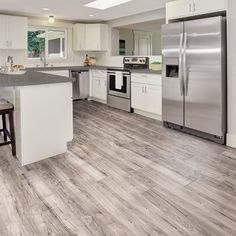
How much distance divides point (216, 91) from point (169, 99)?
88cm

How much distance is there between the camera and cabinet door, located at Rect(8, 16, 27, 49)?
5.65 m

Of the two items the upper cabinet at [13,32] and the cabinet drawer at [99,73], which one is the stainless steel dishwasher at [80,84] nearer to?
the cabinet drawer at [99,73]

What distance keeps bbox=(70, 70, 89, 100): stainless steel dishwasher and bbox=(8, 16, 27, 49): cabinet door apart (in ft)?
4.43

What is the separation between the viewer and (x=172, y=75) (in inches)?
162

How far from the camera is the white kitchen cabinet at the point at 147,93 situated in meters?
4.63

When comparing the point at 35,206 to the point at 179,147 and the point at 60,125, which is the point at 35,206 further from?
the point at 179,147

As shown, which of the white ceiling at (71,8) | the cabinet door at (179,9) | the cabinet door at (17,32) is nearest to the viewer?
the cabinet door at (179,9)

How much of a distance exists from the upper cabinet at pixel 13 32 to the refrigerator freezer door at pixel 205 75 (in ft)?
12.8

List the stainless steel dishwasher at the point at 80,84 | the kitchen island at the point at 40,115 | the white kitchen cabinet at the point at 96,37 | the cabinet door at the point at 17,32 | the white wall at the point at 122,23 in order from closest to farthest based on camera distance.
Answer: the kitchen island at the point at 40,115 < the white wall at the point at 122,23 < the cabinet door at the point at 17,32 < the stainless steel dishwasher at the point at 80,84 < the white kitchen cabinet at the point at 96,37

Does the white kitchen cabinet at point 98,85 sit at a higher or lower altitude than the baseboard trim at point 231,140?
higher

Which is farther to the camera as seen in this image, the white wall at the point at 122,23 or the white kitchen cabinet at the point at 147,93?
the white wall at the point at 122,23

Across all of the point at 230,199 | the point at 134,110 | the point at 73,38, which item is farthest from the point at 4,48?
the point at 230,199

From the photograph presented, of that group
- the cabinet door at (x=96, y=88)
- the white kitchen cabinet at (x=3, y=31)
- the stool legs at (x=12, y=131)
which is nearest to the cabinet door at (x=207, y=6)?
the stool legs at (x=12, y=131)

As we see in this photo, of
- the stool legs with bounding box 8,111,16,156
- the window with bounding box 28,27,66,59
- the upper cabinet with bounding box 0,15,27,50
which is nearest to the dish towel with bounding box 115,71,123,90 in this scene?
the window with bounding box 28,27,66,59
